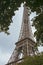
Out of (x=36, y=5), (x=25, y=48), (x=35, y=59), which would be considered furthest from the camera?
(x=25, y=48)

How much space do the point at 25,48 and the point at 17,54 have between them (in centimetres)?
193

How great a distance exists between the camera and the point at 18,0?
41.7ft

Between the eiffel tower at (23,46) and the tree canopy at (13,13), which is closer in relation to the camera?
the tree canopy at (13,13)

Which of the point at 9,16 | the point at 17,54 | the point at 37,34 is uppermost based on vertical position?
the point at 17,54

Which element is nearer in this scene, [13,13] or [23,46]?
[13,13]

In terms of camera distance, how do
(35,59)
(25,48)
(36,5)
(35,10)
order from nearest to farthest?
1. (36,5)
2. (35,10)
3. (35,59)
4. (25,48)

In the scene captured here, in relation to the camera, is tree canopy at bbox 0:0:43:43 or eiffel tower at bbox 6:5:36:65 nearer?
tree canopy at bbox 0:0:43:43

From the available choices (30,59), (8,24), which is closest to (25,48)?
(30,59)

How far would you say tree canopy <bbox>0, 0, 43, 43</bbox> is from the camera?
12.3 m

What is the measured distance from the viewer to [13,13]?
44.1 ft

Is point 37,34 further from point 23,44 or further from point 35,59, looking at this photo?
point 23,44

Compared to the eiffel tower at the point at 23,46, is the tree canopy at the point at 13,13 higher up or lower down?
lower down

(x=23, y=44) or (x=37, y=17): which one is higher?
(x=23, y=44)

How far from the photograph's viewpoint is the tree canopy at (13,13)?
12314 mm
